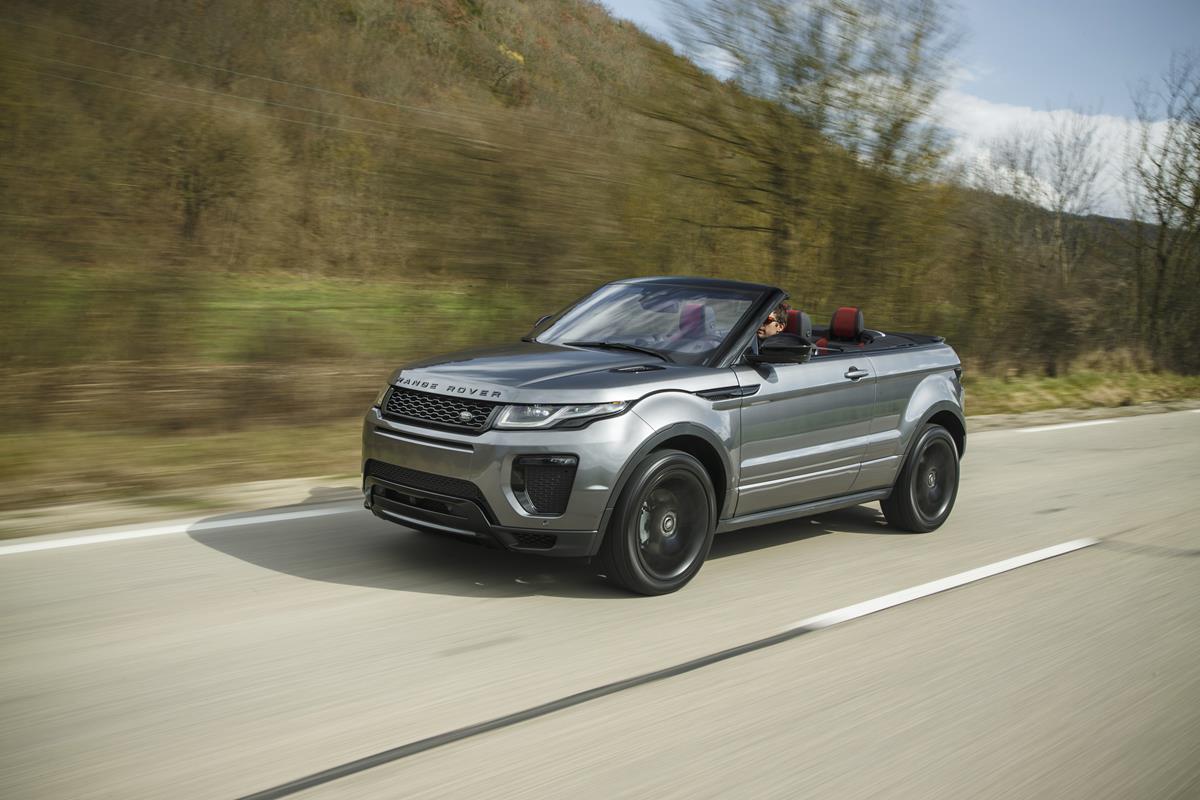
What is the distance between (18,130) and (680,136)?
844 cm

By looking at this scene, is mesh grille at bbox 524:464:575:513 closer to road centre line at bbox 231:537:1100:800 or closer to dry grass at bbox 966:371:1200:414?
road centre line at bbox 231:537:1100:800

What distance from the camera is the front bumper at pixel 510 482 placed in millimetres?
5230

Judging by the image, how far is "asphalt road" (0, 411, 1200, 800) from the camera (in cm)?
364

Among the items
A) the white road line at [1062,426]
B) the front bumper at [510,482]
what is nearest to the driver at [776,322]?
the front bumper at [510,482]

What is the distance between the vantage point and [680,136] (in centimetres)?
1552

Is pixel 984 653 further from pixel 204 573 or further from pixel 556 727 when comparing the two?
pixel 204 573

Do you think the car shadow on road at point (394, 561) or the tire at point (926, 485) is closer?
the car shadow on road at point (394, 561)

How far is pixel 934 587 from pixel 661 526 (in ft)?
5.23

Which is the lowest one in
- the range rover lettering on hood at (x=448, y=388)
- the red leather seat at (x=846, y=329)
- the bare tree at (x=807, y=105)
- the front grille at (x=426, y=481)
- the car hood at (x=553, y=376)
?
the front grille at (x=426, y=481)

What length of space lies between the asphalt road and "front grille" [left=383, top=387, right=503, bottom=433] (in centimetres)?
81

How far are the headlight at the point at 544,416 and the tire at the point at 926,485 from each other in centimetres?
294

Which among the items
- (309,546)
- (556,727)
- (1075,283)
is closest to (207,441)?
(309,546)

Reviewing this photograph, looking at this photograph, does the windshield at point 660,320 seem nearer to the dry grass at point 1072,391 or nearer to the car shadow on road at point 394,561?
the car shadow on road at point 394,561

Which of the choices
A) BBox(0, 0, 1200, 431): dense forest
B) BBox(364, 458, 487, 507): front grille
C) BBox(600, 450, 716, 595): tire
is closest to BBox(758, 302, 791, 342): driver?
BBox(600, 450, 716, 595): tire
